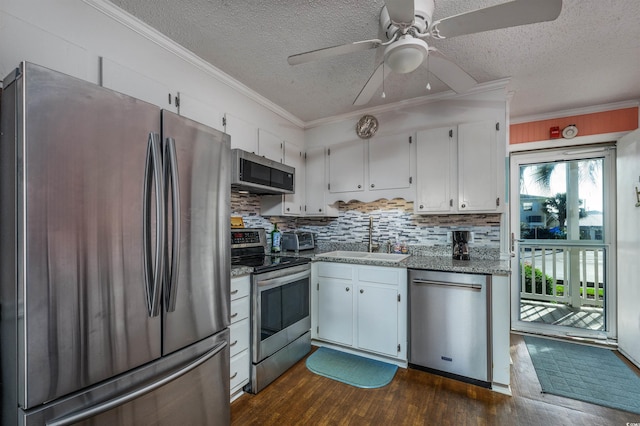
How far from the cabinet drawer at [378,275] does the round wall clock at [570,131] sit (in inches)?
96.3

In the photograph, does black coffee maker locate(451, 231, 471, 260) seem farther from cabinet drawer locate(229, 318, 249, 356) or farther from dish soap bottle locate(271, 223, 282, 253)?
cabinet drawer locate(229, 318, 249, 356)

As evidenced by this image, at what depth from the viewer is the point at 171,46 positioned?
1.97m

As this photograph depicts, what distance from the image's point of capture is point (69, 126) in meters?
0.98

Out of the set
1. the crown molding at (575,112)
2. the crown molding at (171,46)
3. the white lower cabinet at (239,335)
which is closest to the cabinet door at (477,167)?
the crown molding at (575,112)

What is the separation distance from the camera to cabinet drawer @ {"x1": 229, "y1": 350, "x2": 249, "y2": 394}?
197 cm

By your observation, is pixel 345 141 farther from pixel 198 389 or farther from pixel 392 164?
pixel 198 389

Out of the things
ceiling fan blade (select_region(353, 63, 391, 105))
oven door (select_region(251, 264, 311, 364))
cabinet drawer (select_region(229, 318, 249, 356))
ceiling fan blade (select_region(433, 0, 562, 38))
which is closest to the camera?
ceiling fan blade (select_region(433, 0, 562, 38))

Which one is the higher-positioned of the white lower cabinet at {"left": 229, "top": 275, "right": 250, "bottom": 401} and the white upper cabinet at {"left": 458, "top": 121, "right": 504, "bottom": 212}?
the white upper cabinet at {"left": 458, "top": 121, "right": 504, "bottom": 212}

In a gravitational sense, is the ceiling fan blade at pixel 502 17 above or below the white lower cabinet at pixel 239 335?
above

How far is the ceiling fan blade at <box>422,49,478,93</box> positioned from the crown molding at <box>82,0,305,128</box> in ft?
5.43

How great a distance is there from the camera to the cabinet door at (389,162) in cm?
293

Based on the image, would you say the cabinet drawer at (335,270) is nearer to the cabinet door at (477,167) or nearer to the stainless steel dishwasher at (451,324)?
the stainless steel dishwasher at (451,324)

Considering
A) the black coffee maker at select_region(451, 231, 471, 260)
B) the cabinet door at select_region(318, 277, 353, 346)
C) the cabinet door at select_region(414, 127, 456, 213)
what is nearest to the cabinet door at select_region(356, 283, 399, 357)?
the cabinet door at select_region(318, 277, 353, 346)

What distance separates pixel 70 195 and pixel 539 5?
192 centimetres
